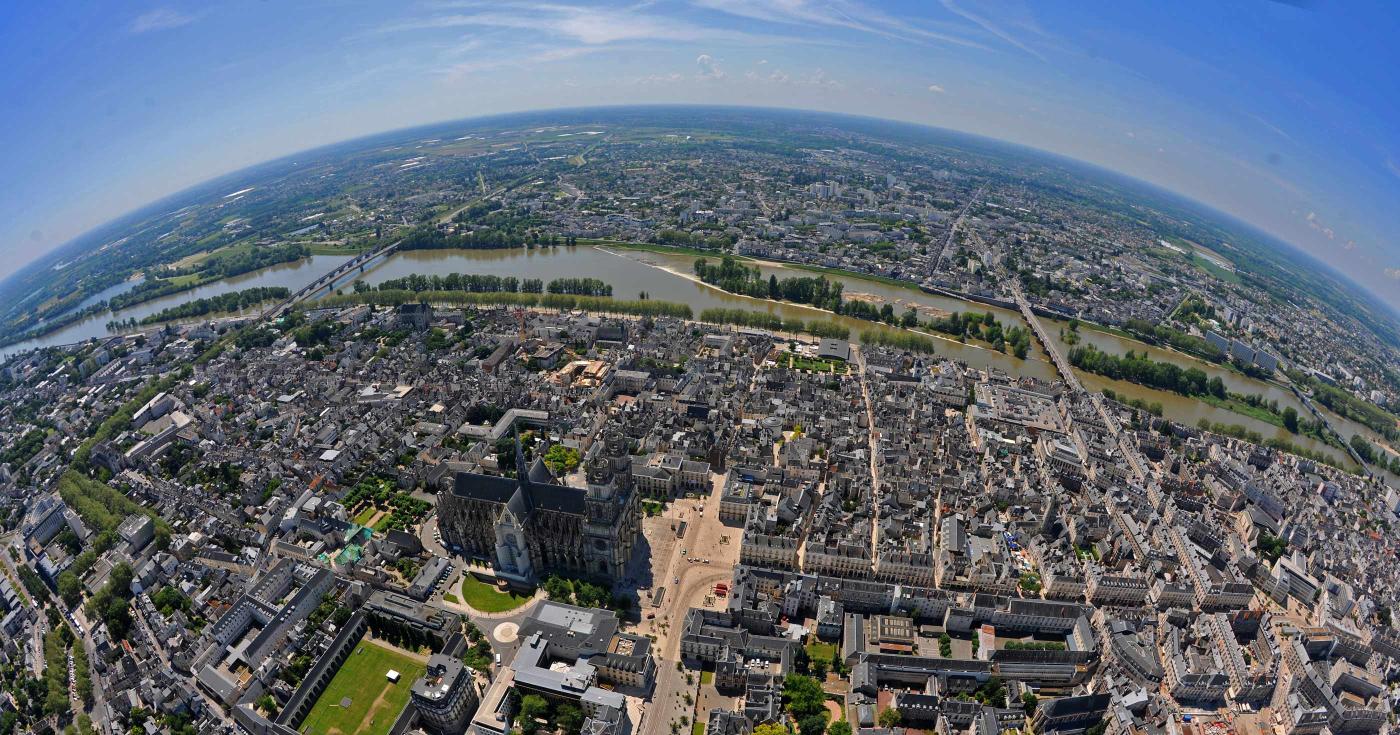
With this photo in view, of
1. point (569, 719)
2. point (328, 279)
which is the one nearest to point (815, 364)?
point (569, 719)

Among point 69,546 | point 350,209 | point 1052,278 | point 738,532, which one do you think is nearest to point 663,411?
point 738,532

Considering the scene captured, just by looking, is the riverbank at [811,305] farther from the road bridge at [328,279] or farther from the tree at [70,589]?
the tree at [70,589]

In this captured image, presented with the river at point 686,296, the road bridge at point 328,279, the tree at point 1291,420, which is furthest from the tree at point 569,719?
the road bridge at point 328,279

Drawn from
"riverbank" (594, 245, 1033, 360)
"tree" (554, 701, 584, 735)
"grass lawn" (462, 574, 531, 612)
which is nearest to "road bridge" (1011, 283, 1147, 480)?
"riverbank" (594, 245, 1033, 360)

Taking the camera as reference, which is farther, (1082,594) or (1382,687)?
(1082,594)

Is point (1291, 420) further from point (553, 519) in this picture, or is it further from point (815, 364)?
point (553, 519)

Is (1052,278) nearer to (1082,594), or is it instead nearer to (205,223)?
(1082,594)
